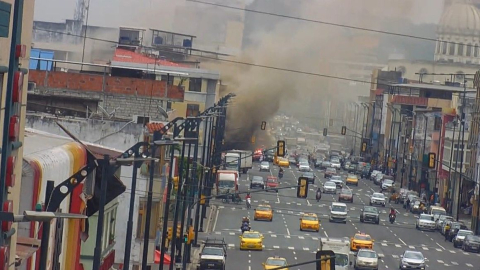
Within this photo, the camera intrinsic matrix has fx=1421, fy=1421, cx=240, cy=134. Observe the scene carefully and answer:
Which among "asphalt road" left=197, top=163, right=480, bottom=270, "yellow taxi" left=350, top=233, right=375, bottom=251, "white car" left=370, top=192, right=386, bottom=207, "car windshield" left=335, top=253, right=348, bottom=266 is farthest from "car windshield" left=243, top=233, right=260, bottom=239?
"white car" left=370, top=192, right=386, bottom=207

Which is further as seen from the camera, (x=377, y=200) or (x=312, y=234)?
(x=377, y=200)

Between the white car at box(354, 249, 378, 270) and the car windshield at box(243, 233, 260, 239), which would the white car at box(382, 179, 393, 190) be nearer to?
the car windshield at box(243, 233, 260, 239)

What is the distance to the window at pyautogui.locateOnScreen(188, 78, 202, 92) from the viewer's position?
296ft

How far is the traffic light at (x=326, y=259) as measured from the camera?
2900 centimetres

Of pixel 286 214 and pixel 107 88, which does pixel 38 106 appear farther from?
pixel 286 214

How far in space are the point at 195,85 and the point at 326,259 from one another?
62161 mm

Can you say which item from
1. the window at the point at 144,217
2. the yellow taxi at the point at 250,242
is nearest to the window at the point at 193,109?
the yellow taxi at the point at 250,242

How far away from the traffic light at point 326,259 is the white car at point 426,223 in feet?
140

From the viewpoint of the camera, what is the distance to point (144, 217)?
46156 millimetres

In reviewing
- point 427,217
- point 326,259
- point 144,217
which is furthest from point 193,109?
point 326,259

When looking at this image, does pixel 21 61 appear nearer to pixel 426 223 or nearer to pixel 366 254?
pixel 366 254

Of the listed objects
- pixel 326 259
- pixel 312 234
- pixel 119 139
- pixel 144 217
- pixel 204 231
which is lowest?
pixel 204 231

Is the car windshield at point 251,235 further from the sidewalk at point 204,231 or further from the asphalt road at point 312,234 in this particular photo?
the sidewalk at point 204,231

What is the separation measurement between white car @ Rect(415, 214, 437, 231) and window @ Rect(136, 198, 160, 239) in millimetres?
26967
